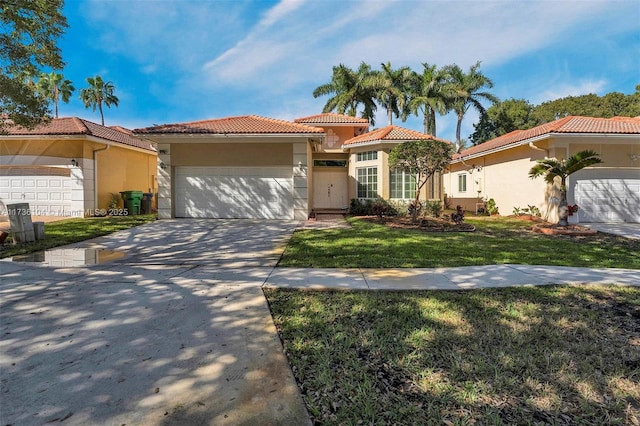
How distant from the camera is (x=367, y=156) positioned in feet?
57.6

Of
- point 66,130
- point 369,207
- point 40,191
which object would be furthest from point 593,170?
point 40,191

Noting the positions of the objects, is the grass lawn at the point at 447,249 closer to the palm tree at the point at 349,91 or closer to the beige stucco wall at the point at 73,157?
the beige stucco wall at the point at 73,157

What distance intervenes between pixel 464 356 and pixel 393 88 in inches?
1099

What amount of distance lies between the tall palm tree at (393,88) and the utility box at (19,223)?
988 inches

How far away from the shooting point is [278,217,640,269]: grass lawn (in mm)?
6727

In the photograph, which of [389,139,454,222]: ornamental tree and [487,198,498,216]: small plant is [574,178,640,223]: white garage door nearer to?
[487,198,498,216]: small plant

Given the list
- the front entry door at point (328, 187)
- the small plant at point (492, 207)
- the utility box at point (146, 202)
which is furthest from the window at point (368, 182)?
the utility box at point (146, 202)

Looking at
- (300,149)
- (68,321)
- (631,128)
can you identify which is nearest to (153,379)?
(68,321)

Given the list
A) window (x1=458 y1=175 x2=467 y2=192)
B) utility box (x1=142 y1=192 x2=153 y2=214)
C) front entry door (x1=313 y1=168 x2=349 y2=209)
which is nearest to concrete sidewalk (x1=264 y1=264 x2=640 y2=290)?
front entry door (x1=313 y1=168 x2=349 y2=209)

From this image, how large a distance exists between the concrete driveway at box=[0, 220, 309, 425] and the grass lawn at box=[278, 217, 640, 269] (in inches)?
84.0

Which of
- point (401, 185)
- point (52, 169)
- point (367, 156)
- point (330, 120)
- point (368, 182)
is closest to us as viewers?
point (52, 169)

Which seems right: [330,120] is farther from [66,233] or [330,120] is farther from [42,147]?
[66,233]

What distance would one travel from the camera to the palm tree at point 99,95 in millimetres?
37878

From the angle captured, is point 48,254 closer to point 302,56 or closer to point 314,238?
point 314,238
